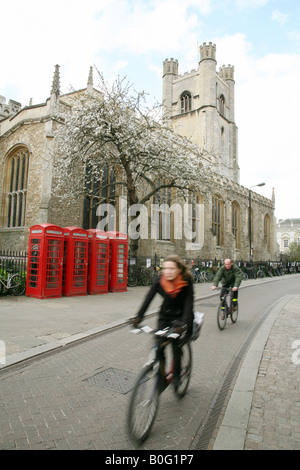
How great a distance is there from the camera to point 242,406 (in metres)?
3.09

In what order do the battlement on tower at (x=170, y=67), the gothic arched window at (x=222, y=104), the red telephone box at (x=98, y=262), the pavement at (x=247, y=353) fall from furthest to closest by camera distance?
the battlement on tower at (x=170, y=67), the gothic arched window at (x=222, y=104), the red telephone box at (x=98, y=262), the pavement at (x=247, y=353)

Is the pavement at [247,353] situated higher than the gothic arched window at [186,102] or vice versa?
the gothic arched window at [186,102]

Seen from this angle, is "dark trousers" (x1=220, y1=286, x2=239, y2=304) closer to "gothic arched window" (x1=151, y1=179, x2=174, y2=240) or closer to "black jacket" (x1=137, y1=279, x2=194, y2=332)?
"black jacket" (x1=137, y1=279, x2=194, y2=332)

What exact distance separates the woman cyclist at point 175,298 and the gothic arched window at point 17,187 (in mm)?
16189

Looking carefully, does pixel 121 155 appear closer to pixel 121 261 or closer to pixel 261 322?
pixel 121 261

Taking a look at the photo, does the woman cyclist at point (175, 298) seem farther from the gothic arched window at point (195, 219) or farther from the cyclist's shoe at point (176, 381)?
the gothic arched window at point (195, 219)

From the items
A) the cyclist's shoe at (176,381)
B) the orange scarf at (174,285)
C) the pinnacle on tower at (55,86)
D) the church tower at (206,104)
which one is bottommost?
the cyclist's shoe at (176,381)

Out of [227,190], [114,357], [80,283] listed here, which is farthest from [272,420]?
[227,190]

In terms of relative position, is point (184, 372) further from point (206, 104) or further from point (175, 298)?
Result: point (206, 104)

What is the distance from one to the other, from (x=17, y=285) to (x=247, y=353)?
772cm

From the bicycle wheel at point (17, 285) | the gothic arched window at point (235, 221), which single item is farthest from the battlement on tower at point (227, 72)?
the bicycle wheel at point (17, 285)

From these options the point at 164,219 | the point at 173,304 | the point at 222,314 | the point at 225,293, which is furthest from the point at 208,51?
the point at 173,304

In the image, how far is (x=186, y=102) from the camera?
4247 centimetres

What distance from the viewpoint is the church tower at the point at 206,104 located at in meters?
38.3
